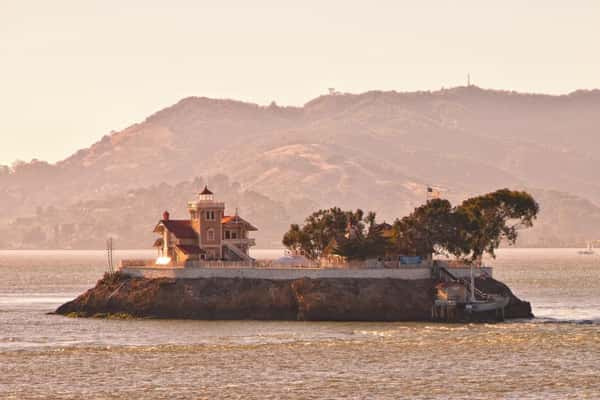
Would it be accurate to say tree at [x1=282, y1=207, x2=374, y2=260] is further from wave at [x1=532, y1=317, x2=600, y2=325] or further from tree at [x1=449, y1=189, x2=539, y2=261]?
wave at [x1=532, y1=317, x2=600, y2=325]

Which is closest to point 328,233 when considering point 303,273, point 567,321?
point 303,273

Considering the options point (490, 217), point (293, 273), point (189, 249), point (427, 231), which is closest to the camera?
point (293, 273)

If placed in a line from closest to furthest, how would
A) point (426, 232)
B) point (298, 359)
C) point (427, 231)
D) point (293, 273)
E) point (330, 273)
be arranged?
point (298, 359), point (330, 273), point (293, 273), point (426, 232), point (427, 231)

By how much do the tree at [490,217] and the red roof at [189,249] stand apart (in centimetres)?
2855

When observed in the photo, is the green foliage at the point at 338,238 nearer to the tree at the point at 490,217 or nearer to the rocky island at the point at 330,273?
the rocky island at the point at 330,273

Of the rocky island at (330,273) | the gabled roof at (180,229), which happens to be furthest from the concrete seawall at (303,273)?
the gabled roof at (180,229)

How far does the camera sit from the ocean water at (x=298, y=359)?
87000 mm

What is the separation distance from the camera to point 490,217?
152 metres

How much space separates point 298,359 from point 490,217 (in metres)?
55.2

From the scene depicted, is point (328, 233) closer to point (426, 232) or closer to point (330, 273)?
point (426, 232)

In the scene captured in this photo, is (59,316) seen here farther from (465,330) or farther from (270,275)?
(465,330)

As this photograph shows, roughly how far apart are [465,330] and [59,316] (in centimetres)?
4719

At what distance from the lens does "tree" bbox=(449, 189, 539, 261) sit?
149 metres

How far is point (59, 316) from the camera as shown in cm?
14550
